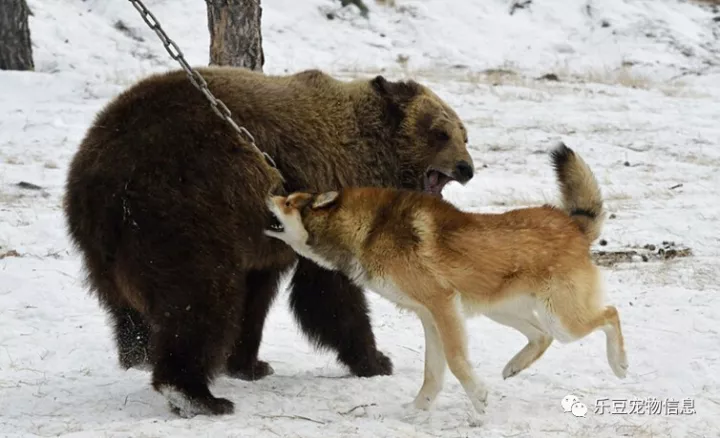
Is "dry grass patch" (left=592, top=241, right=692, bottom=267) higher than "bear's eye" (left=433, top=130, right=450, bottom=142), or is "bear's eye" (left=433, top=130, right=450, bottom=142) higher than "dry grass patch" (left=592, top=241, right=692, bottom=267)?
"bear's eye" (left=433, top=130, right=450, bottom=142)

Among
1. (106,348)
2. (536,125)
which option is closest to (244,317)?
(106,348)

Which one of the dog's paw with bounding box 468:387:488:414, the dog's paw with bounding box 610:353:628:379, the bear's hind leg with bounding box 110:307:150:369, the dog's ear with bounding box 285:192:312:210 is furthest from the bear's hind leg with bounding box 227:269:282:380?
the dog's paw with bounding box 610:353:628:379

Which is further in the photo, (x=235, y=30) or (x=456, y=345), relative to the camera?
(x=235, y=30)

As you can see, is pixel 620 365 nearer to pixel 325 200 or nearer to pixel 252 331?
pixel 325 200

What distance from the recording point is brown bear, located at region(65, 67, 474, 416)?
17.8 feet

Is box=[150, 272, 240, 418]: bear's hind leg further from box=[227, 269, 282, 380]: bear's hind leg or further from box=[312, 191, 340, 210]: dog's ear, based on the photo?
box=[227, 269, 282, 380]: bear's hind leg

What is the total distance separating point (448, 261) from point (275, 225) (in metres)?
1.14

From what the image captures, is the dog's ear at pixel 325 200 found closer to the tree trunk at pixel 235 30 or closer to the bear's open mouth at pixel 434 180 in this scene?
the bear's open mouth at pixel 434 180

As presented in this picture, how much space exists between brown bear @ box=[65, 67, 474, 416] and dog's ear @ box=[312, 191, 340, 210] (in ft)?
1.45

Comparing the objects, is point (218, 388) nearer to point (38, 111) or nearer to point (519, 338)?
point (519, 338)

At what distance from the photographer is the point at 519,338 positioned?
7.36m

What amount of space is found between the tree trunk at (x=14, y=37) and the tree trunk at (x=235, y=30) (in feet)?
24.6

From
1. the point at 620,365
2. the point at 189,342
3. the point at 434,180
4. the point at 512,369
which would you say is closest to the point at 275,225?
the point at 189,342

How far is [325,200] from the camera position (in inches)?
216
